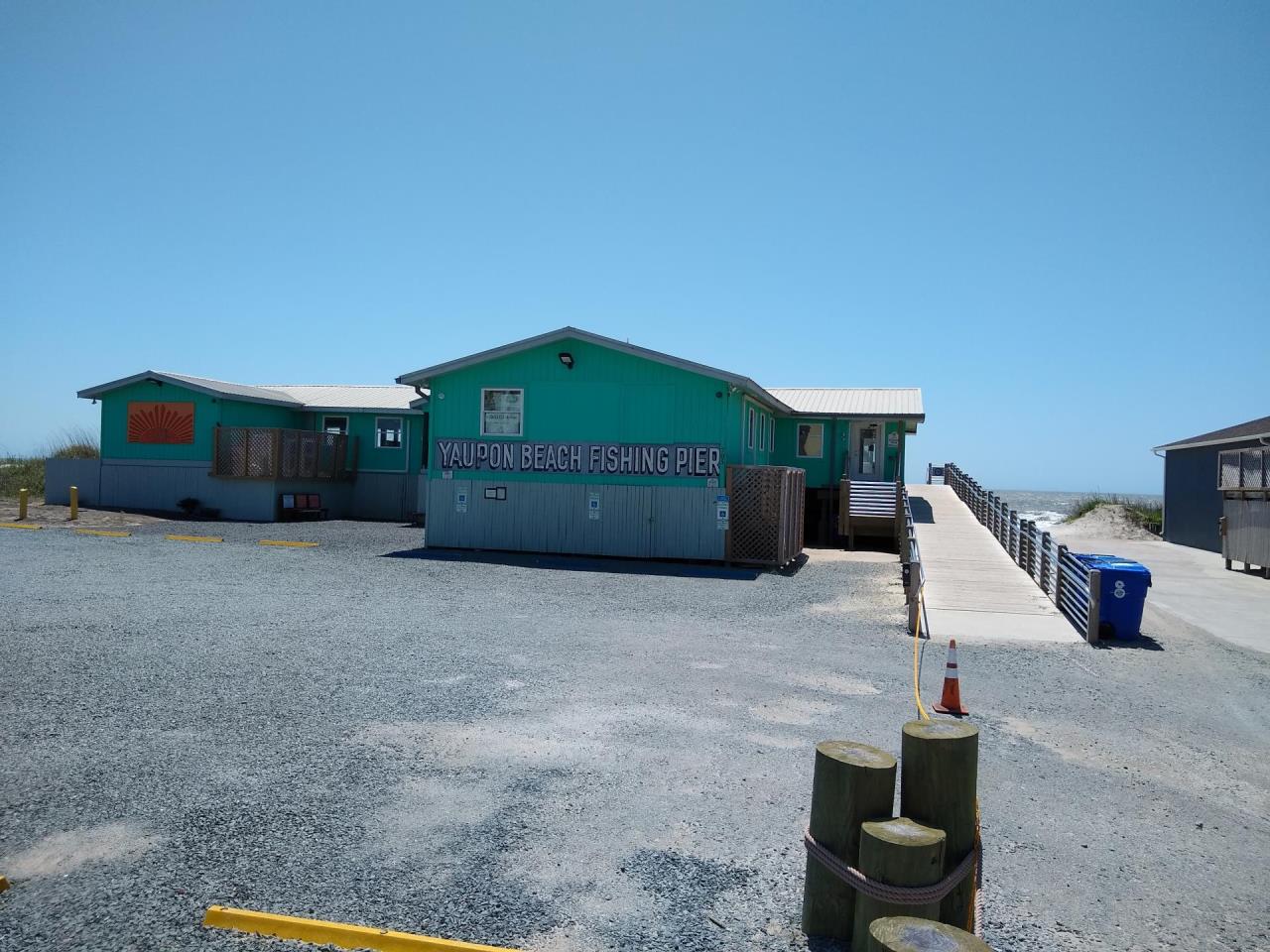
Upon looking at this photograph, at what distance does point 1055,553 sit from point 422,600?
10.2 m

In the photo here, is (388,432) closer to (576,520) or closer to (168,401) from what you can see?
(168,401)

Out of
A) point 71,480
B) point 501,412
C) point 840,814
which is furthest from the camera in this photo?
point 71,480

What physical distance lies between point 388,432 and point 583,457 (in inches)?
493

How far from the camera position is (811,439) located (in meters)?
29.0

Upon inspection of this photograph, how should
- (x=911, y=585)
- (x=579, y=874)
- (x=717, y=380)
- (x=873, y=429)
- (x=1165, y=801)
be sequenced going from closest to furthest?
(x=579, y=874), (x=1165, y=801), (x=911, y=585), (x=717, y=380), (x=873, y=429)

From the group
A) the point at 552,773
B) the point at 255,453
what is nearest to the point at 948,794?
the point at 552,773

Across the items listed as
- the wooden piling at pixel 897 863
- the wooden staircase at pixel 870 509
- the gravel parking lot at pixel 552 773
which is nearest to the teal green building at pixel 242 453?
the wooden staircase at pixel 870 509

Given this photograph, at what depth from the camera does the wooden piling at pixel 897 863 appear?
3453 mm

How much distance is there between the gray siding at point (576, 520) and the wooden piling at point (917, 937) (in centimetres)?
1650

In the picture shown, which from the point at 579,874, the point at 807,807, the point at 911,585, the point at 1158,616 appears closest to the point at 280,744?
the point at 579,874

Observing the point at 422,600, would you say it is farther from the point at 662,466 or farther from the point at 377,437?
the point at 377,437

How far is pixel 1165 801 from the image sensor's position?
5.87 metres

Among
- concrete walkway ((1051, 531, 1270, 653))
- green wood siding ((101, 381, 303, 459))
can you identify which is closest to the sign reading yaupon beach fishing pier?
concrete walkway ((1051, 531, 1270, 653))

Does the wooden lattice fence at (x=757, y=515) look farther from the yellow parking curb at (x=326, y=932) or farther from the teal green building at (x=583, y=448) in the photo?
the yellow parking curb at (x=326, y=932)
